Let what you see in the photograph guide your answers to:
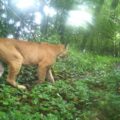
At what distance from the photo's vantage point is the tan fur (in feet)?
30.0

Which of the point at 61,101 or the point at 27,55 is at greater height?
the point at 27,55

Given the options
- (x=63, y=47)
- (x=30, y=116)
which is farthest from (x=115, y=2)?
(x=30, y=116)

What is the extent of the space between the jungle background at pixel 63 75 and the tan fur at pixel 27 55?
1.23 ft

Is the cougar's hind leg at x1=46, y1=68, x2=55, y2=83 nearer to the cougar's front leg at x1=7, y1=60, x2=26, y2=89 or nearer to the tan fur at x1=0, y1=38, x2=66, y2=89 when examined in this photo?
the tan fur at x1=0, y1=38, x2=66, y2=89

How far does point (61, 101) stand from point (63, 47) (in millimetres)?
3459

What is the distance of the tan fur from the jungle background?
1.23ft

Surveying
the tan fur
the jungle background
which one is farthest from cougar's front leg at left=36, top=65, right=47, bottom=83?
the jungle background

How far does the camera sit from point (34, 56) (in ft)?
33.3

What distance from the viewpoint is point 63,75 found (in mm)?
12062

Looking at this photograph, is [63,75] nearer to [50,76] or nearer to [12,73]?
[50,76]

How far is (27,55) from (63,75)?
7.96 feet

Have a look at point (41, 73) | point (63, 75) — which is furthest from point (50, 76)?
point (63, 75)

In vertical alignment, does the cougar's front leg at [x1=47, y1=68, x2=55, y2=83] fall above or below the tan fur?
below

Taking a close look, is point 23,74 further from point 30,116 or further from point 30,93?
point 30,116
